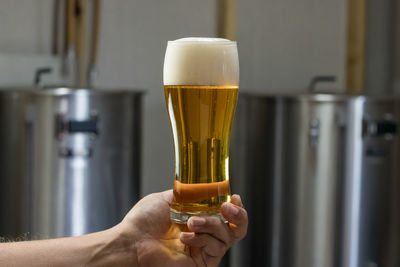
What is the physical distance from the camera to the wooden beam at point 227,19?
3228 mm

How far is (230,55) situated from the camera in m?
0.90

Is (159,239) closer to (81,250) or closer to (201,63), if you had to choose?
(81,250)

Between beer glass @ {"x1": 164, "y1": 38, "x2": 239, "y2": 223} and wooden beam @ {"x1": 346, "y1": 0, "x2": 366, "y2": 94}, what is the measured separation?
8.82 ft

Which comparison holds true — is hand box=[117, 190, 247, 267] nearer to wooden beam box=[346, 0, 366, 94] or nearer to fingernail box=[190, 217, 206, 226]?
fingernail box=[190, 217, 206, 226]

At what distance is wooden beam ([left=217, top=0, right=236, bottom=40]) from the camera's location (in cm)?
323

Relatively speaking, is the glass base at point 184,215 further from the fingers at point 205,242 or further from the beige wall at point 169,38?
the beige wall at point 169,38

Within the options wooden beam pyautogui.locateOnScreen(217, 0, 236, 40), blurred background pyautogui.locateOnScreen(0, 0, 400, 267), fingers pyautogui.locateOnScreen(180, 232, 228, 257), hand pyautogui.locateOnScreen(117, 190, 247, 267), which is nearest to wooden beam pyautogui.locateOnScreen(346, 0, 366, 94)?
blurred background pyautogui.locateOnScreen(0, 0, 400, 267)

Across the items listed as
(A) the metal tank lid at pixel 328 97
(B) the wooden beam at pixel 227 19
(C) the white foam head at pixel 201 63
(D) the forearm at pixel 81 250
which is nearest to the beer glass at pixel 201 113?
(C) the white foam head at pixel 201 63

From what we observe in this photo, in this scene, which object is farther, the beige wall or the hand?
the beige wall

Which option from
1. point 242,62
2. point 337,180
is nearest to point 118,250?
point 337,180

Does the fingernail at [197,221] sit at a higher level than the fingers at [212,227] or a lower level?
higher

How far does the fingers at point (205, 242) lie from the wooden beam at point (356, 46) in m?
2.65

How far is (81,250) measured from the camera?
1.14m

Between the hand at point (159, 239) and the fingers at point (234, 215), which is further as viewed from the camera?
the hand at point (159, 239)
